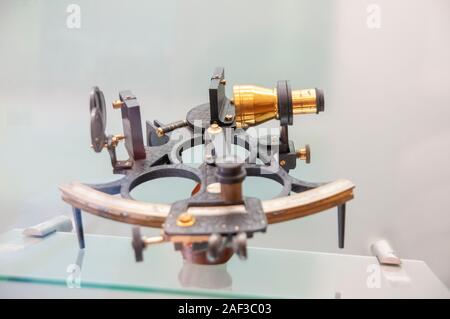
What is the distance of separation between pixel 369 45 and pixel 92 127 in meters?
0.84

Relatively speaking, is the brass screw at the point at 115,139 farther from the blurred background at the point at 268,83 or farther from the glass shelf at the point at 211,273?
the blurred background at the point at 268,83

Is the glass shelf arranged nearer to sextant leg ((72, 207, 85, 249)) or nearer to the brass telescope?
sextant leg ((72, 207, 85, 249))

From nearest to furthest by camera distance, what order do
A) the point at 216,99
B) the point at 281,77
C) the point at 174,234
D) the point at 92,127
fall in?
the point at 174,234 < the point at 92,127 < the point at 216,99 < the point at 281,77

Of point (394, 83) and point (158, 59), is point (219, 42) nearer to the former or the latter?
point (158, 59)

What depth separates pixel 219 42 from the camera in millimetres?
1399

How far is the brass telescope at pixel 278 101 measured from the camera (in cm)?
93

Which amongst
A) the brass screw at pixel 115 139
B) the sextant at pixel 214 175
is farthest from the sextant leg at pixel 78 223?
the brass screw at pixel 115 139

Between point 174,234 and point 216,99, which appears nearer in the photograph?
point 174,234

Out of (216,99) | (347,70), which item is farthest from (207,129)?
(347,70)

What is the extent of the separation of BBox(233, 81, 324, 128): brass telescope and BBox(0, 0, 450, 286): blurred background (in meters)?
0.34

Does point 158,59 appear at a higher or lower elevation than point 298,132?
higher

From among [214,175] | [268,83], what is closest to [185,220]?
[214,175]

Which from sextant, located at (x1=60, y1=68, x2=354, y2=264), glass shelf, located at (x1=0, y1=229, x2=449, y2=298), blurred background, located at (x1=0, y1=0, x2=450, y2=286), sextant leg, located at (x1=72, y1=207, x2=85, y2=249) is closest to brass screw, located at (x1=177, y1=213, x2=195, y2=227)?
sextant, located at (x1=60, y1=68, x2=354, y2=264)

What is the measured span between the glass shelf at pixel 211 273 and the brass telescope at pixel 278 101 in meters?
0.27
